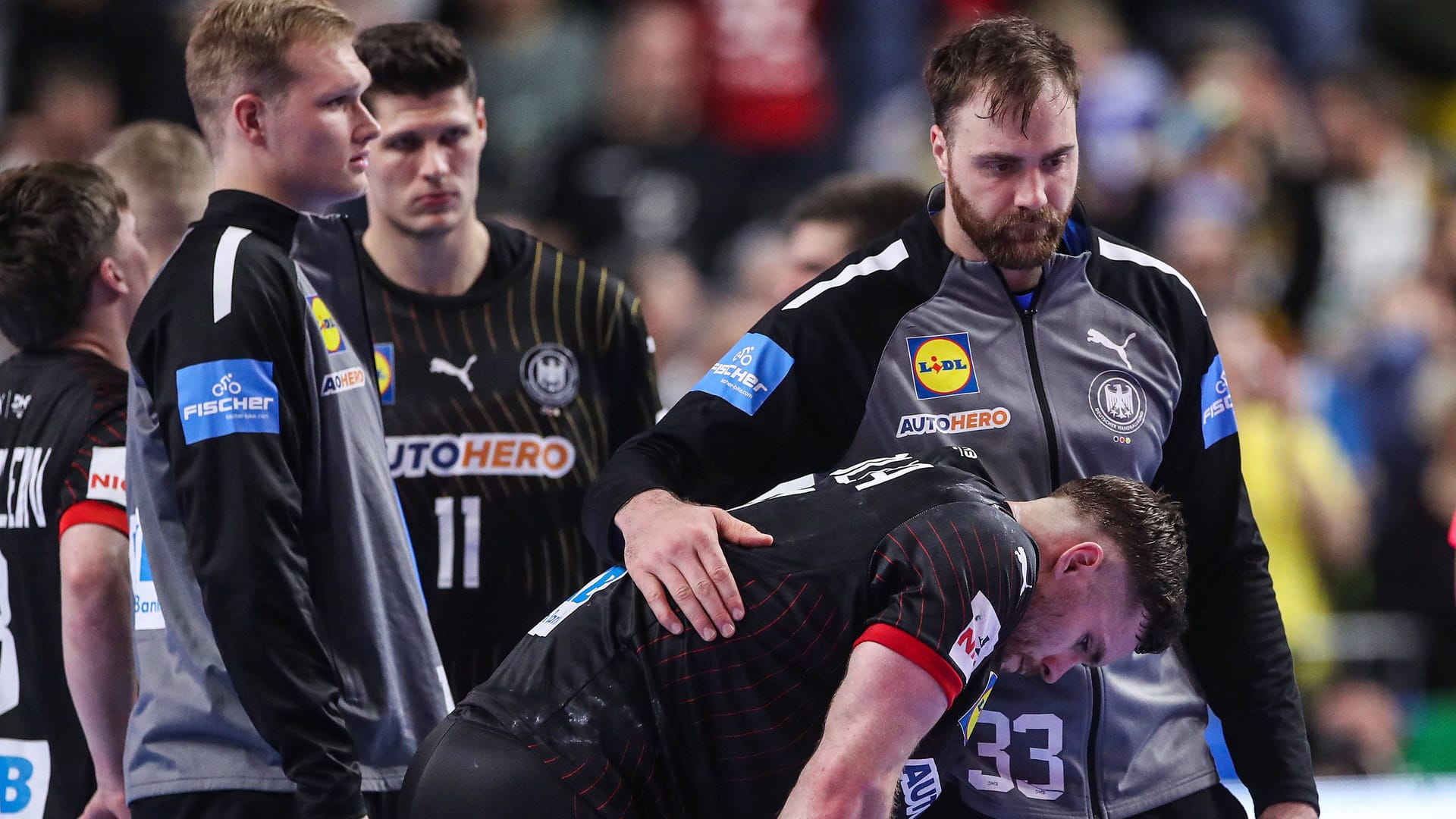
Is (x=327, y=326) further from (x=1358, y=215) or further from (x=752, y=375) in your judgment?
(x=1358, y=215)

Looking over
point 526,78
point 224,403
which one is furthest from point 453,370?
point 526,78

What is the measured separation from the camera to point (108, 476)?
321 centimetres

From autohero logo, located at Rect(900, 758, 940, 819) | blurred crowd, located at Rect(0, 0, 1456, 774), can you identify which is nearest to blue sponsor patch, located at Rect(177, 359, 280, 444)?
autohero logo, located at Rect(900, 758, 940, 819)

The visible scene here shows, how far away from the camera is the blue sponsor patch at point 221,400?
108 inches

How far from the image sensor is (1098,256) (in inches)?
134

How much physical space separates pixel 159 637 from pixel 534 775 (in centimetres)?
82

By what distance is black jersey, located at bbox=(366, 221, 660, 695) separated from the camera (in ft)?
13.0

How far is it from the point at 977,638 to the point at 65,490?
6.22 ft

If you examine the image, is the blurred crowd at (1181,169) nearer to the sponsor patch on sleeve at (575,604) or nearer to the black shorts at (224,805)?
the sponsor patch on sleeve at (575,604)

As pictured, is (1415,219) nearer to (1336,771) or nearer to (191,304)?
(1336,771)

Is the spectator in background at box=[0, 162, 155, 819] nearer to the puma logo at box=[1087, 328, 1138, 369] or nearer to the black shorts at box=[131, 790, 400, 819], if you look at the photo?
the black shorts at box=[131, 790, 400, 819]

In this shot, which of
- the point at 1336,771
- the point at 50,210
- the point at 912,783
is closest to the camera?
the point at 912,783

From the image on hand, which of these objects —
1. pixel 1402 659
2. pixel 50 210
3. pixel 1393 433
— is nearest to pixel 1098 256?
pixel 50 210

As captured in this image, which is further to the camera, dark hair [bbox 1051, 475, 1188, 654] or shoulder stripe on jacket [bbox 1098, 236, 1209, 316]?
shoulder stripe on jacket [bbox 1098, 236, 1209, 316]
